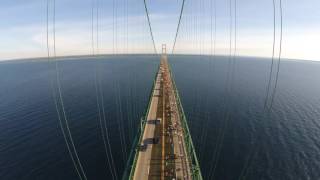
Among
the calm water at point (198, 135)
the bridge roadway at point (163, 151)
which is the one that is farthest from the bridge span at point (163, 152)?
the calm water at point (198, 135)

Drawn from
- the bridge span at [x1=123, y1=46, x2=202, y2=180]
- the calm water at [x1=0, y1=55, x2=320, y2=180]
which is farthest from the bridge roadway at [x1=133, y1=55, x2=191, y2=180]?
the calm water at [x1=0, y1=55, x2=320, y2=180]

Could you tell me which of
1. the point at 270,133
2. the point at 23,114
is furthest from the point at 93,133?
the point at 270,133

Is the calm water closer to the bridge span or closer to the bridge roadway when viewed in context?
the bridge span

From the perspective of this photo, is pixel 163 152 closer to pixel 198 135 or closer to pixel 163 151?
pixel 163 151

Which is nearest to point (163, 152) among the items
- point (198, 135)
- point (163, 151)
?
point (163, 151)

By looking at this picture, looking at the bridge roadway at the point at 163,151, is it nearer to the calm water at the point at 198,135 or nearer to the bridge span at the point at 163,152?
the bridge span at the point at 163,152

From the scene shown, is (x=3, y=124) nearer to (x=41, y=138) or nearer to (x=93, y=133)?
(x=41, y=138)

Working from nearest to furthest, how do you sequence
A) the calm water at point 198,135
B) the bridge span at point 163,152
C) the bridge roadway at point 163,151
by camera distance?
1. the bridge span at point 163,152
2. the bridge roadway at point 163,151
3. the calm water at point 198,135

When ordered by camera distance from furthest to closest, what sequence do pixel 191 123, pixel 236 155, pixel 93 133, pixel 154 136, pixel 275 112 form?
pixel 275 112, pixel 191 123, pixel 93 133, pixel 236 155, pixel 154 136
